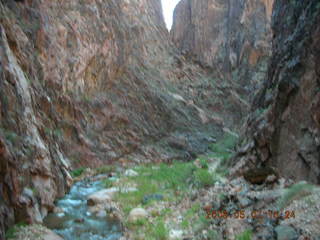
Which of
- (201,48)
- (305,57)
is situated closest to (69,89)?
(305,57)

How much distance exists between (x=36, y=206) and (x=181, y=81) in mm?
19910

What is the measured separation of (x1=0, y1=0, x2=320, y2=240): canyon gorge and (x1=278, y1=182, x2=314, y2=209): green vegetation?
25 cm

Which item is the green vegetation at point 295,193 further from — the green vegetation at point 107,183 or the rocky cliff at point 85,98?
the green vegetation at point 107,183

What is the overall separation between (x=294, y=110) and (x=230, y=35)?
31.4 metres

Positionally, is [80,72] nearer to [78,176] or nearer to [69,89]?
[69,89]

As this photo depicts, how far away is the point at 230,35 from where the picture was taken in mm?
38031

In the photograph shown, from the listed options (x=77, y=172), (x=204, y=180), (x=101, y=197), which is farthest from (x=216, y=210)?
(x=77, y=172)

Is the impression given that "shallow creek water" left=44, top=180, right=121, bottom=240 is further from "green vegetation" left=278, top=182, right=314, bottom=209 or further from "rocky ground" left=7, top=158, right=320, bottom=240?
"green vegetation" left=278, top=182, right=314, bottom=209

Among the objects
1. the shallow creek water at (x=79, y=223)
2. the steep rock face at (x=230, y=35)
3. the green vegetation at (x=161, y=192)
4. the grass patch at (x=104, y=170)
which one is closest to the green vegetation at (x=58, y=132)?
the grass patch at (x=104, y=170)

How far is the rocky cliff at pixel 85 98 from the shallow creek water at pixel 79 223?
1.08 feet

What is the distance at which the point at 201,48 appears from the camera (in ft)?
134

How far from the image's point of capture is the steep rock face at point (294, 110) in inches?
286

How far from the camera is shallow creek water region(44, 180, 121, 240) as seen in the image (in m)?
7.16

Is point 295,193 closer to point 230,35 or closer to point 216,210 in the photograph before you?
point 216,210
